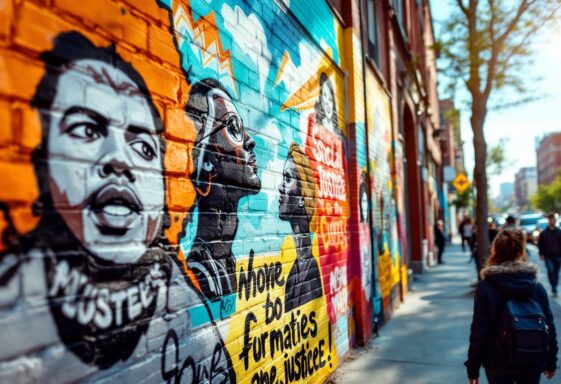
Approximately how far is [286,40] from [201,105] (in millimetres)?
1922

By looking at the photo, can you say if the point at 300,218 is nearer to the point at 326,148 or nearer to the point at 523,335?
the point at 326,148

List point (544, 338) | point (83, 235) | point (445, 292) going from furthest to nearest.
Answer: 1. point (445, 292)
2. point (544, 338)
3. point (83, 235)

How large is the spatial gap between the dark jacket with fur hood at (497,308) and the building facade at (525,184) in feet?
499

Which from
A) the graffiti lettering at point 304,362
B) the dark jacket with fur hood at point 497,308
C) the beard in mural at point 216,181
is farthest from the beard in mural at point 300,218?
the dark jacket with fur hood at point 497,308

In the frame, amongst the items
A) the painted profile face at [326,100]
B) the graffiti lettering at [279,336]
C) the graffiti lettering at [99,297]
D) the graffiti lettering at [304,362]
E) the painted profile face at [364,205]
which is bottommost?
the graffiti lettering at [304,362]

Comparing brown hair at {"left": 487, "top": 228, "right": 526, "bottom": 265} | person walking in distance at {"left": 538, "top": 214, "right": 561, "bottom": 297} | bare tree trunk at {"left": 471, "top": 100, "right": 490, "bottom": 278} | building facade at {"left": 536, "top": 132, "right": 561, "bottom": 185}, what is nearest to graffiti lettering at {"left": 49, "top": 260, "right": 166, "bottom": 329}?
brown hair at {"left": 487, "top": 228, "right": 526, "bottom": 265}

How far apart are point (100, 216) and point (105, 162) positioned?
235mm

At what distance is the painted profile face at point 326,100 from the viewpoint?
5.53 m

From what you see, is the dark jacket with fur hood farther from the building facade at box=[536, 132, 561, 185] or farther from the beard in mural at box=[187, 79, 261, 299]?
the building facade at box=[536, 132, 561, 185]

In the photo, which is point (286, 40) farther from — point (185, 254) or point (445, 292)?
point (445, 292)

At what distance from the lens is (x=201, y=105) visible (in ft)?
9.01

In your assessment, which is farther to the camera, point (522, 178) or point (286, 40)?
point (522, 178)

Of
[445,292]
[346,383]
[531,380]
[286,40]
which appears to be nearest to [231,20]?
[286,40]

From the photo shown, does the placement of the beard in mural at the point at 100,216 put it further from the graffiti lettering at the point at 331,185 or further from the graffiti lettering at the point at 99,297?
the graffiti lettering at the point at 331,185
